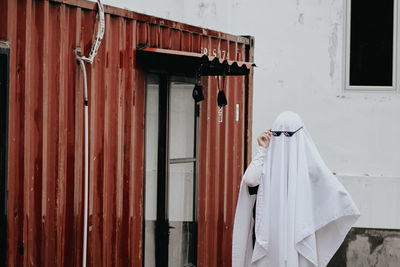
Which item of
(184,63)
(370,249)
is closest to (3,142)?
(184,63)

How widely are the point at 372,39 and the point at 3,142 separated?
582cm

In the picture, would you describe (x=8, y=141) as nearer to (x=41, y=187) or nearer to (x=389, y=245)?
(x=41, y=187)

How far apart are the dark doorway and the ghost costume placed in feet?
6.20

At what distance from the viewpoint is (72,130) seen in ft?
16.0

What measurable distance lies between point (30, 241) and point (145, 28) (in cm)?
211

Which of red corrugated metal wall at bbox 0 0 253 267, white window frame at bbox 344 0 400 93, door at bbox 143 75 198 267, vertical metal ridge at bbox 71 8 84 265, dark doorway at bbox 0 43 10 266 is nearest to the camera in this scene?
dark doorway at bbox 0 43 10 266

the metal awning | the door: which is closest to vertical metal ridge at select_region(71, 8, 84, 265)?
the metal awning

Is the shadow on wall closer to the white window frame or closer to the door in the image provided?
the white window frame

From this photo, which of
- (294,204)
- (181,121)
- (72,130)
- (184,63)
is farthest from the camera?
(181,121)

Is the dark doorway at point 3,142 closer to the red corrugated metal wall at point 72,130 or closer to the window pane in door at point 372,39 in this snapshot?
the red corrugated metal wall at point 72,130

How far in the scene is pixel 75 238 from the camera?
496cm

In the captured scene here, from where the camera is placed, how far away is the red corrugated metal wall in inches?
174

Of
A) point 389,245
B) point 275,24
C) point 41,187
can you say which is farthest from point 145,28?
point 389,245

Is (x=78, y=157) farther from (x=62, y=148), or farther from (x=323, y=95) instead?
(x=323, y=95)
